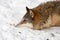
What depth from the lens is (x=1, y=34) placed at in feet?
19.5

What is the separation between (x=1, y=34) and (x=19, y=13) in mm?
1369

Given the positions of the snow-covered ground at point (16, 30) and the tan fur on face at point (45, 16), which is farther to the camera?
the tan fur on face at point (45, 16)

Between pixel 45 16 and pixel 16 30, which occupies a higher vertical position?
pixel 45 16

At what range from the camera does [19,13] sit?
710cm

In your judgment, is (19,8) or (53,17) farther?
(19,8)

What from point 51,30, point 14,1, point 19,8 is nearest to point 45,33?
point 51,30

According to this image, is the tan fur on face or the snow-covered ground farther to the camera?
the tan fur on face

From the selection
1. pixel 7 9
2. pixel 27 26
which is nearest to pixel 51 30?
pixel 27 26

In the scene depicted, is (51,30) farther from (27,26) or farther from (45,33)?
(27,26)

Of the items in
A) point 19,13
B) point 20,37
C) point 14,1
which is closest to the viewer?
point 20,37

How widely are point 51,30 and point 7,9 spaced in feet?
6.07

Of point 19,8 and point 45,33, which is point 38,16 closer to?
point 45,33

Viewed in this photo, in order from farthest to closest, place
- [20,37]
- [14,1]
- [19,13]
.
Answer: [14,1] → [19,13] → [20,37]

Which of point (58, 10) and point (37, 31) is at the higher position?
point (58, 10)
